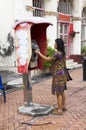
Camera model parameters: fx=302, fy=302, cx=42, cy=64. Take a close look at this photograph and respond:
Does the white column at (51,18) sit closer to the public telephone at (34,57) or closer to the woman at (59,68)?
the public telephone at (34,57)

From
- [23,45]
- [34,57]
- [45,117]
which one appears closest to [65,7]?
[34,57]

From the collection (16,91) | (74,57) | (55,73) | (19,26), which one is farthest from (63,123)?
(74,57)

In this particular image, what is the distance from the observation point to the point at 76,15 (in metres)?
19.0

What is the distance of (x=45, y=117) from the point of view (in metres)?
7.05

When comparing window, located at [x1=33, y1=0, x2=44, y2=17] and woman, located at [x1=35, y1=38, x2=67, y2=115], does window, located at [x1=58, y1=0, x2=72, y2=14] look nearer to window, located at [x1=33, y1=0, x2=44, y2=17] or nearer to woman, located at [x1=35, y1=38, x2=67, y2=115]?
window, located at [x1=33, y1=0, x2=44, y2=17]

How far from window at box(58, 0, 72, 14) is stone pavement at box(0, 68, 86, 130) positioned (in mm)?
8518

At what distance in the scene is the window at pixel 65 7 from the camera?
1772 centimetres

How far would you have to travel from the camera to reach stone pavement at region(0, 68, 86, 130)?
254 inches

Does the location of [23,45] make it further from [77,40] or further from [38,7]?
[77,40]

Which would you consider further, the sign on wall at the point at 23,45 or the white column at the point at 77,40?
the white column at the point at 77,40

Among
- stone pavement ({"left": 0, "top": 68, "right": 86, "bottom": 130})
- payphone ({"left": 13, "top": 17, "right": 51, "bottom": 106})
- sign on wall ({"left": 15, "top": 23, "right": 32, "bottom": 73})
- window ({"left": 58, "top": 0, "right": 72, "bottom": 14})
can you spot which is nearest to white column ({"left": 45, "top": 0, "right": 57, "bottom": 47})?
window ({"left": 58, "top": 0, "right": 72, "bottom": 14})

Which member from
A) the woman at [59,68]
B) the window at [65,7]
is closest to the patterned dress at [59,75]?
the woman at [59,68]

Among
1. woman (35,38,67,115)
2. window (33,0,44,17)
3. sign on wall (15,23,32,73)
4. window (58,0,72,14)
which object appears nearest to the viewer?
sign on wall (15,23,32,73)

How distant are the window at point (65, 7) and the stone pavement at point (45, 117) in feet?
27.9
